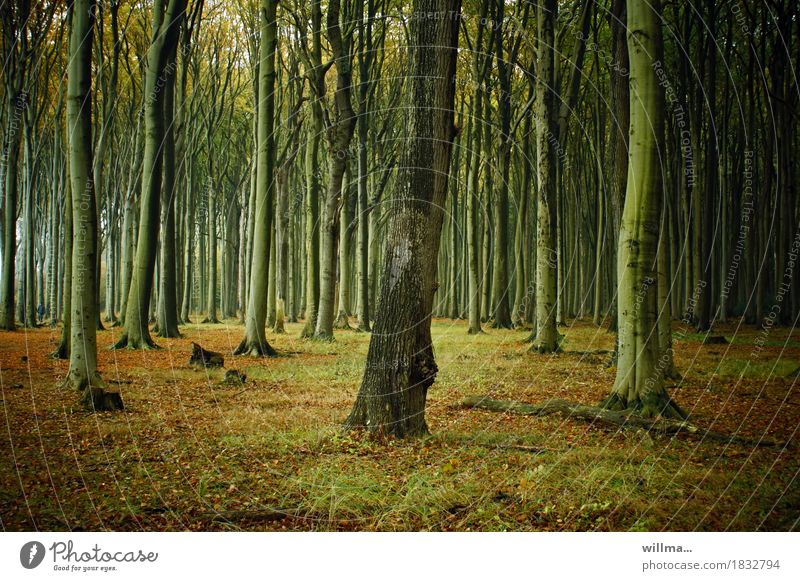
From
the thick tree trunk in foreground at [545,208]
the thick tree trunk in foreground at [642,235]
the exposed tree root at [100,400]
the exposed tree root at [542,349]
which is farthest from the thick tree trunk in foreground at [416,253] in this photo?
the exposed tree root at [542,349]

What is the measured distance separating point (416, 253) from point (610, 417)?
9.64 ft

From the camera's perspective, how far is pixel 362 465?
5164 millimetres

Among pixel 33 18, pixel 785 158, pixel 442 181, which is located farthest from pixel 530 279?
pixel 442 181

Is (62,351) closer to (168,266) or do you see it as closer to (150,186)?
(150,186)

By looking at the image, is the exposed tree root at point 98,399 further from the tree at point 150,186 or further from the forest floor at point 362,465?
the tree at point 150,186

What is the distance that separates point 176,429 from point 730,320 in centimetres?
2232

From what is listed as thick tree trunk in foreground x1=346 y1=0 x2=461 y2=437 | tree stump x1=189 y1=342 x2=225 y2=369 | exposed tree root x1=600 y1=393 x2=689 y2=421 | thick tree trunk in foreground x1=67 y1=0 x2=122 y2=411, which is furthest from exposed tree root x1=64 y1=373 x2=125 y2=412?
exposed tree root x1=600 y1=393 x2=689 y2=421

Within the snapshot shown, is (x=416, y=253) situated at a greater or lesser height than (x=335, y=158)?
lesser

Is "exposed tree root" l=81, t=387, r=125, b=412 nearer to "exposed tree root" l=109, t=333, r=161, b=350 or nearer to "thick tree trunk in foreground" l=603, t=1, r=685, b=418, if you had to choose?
"thick tree trunk in foreground" l=603, t=1, r=685, b=418

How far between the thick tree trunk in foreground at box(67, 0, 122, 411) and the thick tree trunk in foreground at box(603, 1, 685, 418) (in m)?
6.13

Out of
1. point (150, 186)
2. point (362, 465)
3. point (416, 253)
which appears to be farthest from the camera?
point (150, 186)

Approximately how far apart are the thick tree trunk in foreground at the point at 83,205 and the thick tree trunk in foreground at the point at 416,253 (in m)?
3.54

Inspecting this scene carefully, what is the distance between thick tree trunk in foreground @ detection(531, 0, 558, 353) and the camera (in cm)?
1380

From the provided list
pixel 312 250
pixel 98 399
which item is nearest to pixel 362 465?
pixel 98 399
